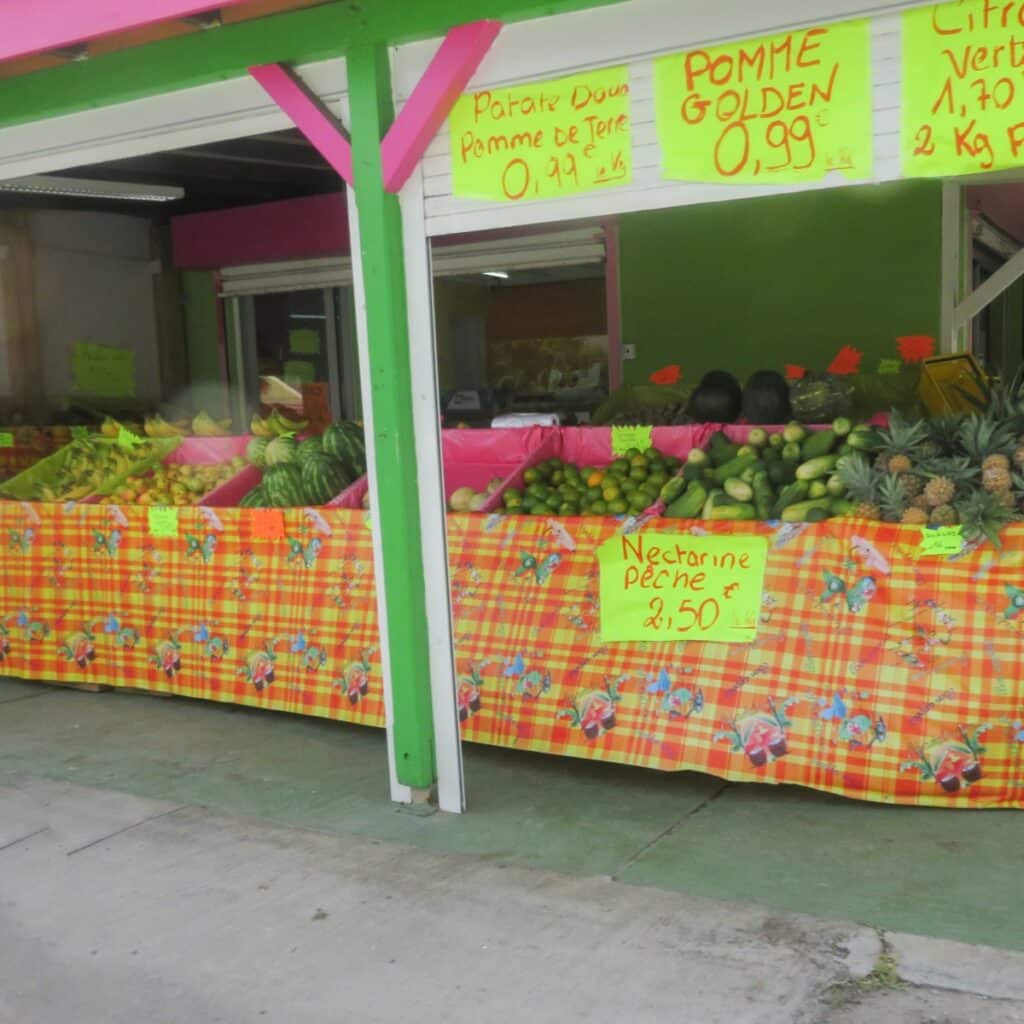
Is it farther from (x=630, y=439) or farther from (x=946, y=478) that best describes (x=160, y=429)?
(x=946, y=478)

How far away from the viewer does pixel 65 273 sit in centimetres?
1044

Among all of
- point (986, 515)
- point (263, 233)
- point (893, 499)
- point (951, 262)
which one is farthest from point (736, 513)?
point (263, 233)

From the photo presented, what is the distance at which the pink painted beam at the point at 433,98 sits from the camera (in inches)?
153

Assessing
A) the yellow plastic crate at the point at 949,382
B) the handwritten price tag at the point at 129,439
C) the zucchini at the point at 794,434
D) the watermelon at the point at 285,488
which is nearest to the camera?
the zucchini at the point at 794,434

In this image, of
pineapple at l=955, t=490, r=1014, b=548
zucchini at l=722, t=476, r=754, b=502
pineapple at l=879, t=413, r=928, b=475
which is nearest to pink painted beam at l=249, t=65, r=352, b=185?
zucchini at l=722, t=476, r=754, b=502

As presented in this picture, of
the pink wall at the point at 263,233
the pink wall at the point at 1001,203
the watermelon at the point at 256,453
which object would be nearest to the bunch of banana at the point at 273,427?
the watermelon at the point at 256,453

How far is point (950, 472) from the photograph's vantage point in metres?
4.18

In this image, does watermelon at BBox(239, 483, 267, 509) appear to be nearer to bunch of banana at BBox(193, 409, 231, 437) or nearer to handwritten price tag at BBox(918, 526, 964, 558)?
bunch of banana at BBox(193, 409, 231, 437)

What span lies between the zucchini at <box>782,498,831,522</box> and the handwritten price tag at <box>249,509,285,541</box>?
8.18ft

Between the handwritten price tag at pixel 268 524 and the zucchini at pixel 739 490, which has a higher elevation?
the zucchini at pixel 739 490

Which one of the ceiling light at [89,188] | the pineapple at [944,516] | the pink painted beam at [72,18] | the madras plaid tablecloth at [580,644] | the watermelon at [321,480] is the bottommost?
the madras plaid tablecloth at [580,644]

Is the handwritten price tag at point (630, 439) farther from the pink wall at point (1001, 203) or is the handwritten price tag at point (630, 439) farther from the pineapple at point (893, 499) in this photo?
the pink wall at point (1001, 203)

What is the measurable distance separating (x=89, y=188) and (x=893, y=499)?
21.7 ft

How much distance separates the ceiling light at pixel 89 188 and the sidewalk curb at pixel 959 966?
283 inches
